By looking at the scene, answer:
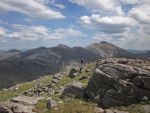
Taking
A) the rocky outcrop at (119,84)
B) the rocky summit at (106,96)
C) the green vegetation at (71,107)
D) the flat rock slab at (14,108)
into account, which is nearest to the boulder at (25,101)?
the rocky summit at (106,96)

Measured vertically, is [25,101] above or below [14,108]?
above

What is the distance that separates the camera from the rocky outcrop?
3553 cm

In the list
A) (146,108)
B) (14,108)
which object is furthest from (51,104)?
(146,108)

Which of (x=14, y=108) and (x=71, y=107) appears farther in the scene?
(x=71, y=107)

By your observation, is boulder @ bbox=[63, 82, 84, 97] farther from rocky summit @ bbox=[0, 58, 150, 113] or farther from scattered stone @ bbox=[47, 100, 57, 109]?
scattered stone @ bbox=[47, 100, 57, 109]

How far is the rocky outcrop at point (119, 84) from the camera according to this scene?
3553 cm

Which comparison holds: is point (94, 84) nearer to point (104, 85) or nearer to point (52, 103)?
point (104, 85)

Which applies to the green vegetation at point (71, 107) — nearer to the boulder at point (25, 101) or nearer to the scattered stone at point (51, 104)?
the scattered stone at point (51, 104)

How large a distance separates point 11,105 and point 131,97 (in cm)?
1540

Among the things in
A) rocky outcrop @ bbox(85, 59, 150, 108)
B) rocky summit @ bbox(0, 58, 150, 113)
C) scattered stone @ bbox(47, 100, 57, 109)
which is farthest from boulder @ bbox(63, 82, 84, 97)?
scattered stone @ bbox(47, 100, 57, 109)

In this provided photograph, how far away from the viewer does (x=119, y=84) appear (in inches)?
1467

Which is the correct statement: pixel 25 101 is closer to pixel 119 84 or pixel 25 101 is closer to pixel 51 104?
pixel 51 104

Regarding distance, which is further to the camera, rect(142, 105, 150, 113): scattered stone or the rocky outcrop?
the rocky outcrop

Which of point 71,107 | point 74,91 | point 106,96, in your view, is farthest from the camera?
Answer: point 74,91
